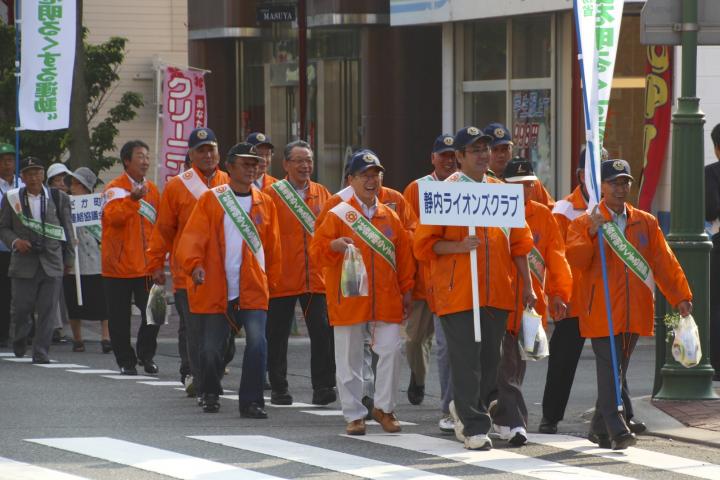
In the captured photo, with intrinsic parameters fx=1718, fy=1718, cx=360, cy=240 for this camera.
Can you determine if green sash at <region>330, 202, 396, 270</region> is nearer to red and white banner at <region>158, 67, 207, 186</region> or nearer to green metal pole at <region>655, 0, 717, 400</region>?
green metal pole at <region>655, 0, 717, 400</region>

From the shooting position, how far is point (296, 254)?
12961mm

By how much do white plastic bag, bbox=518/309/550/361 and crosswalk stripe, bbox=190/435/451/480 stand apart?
128 centimetres

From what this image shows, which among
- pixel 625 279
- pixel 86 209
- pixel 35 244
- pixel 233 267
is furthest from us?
pixel 86 209

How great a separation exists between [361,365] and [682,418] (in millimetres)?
2189

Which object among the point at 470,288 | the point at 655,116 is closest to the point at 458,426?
the point at 470,288

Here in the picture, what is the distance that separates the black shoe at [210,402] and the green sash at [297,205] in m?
1.56

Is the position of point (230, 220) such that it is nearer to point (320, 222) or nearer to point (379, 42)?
point (320, 222)

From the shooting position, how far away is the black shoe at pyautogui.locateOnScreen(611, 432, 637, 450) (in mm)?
10227

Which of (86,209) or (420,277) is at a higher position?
(86,209)

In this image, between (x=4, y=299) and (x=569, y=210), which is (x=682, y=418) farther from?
(x=4, y=299)

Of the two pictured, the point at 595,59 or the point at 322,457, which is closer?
the point at 322,457

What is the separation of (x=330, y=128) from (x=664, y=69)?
997 centimetres

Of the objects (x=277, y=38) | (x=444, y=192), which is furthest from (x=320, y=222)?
(x=277, y=38)

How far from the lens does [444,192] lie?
10.3 meters
